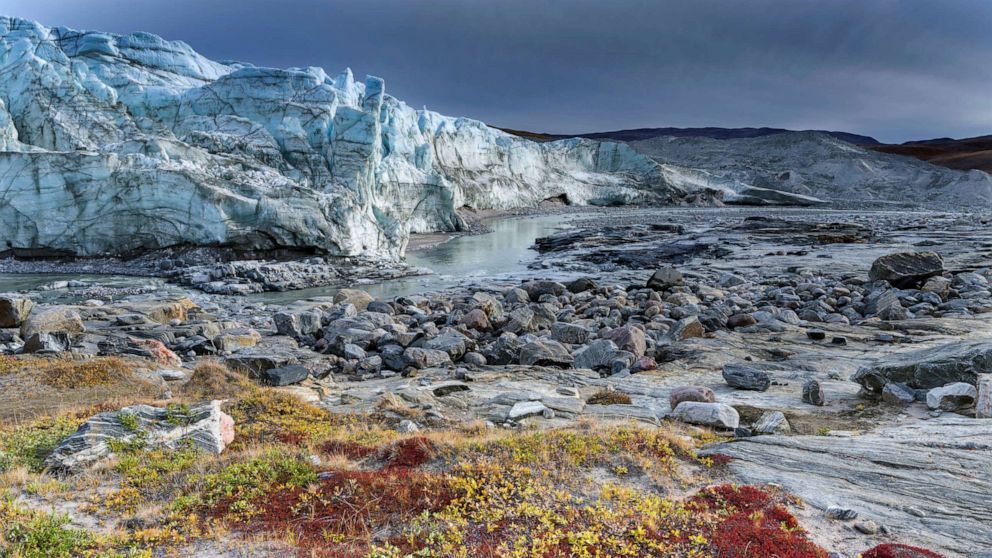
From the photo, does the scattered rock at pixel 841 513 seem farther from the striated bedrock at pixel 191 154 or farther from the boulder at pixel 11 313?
the striated bedrock at pixel 191 154

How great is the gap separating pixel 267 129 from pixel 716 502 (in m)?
41.9

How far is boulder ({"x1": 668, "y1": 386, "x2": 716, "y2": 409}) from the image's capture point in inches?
329

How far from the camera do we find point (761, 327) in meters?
13.7

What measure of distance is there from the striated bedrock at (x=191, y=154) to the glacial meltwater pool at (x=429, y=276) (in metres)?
3.15

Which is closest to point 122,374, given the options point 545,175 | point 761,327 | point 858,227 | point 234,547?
point 234,547

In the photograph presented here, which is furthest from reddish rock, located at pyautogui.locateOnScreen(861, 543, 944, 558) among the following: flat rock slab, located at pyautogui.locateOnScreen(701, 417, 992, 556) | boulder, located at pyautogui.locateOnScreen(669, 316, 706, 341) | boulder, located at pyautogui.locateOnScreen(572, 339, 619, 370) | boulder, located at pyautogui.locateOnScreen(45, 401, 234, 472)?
boulder, located at pyautogui.locateOnScreen(669, 316, 706, 341)

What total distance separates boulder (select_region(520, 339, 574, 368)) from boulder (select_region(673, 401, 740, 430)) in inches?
A: 152

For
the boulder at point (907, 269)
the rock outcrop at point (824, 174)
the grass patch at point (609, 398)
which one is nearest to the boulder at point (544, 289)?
the boulder at point (907, 269)

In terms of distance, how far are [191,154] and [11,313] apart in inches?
763

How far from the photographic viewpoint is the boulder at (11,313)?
14438 mm

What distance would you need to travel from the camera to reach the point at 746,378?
939cm

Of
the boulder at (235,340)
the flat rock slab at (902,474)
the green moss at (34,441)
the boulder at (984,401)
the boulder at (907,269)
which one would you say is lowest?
the boulder at (235,340)

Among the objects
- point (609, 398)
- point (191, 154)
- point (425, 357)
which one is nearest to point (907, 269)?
point (609, 398)

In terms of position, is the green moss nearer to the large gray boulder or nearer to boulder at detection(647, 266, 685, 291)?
the large gray boulder
